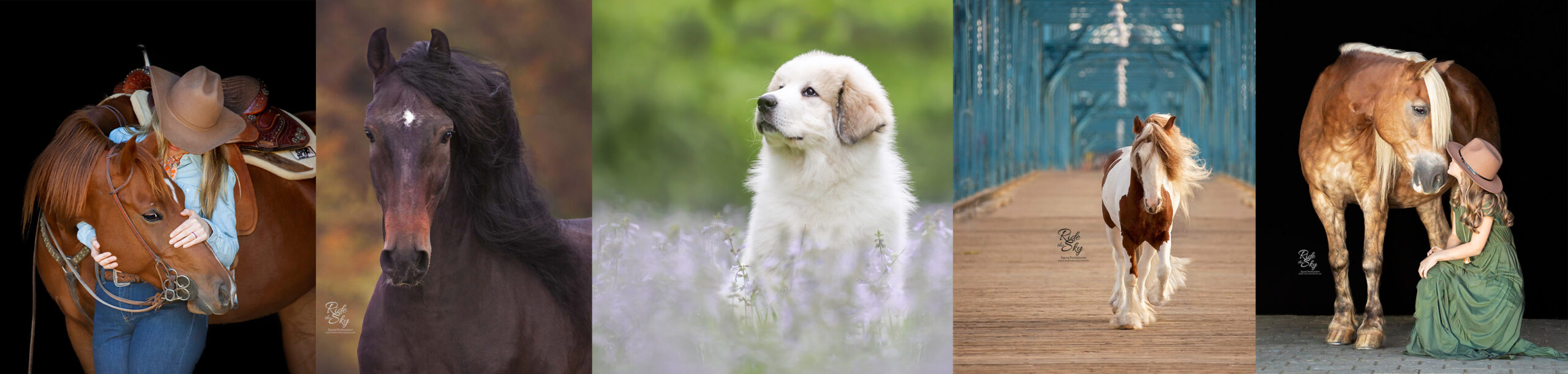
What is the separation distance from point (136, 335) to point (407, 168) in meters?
1.81

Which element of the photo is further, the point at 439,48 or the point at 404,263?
the point at 439,48

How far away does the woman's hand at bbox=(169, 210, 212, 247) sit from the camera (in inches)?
189

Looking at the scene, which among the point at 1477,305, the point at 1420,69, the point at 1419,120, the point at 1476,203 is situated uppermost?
the point at 1420,69

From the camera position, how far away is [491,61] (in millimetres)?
4715

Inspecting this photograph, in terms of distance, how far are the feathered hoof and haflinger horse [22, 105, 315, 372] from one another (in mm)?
5928

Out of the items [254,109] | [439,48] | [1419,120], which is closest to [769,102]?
[439,48]

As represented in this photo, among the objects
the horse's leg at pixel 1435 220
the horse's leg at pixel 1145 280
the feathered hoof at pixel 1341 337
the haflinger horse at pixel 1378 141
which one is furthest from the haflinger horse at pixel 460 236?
the horse's leg at pixel 1435 220

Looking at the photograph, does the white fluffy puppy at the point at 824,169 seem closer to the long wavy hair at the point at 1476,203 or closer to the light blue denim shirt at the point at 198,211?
the light blue denim shirt at the point at 198,211

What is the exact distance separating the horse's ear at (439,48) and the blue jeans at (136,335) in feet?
5.90

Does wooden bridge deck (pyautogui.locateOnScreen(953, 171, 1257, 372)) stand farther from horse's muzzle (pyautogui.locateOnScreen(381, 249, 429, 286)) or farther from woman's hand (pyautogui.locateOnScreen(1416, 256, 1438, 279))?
horse's muzzle (pyautogui.locateOnScreen(381, 249, 429, 286))

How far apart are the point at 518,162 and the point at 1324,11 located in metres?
5.74

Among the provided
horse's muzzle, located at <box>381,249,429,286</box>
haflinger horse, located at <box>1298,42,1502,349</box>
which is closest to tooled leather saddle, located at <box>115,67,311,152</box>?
horse's muzzle, located at <box>381,249,429,286</box>

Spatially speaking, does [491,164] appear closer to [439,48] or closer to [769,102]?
[439,48]

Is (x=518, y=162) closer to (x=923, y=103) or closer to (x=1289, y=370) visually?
(x=923, y=103)
